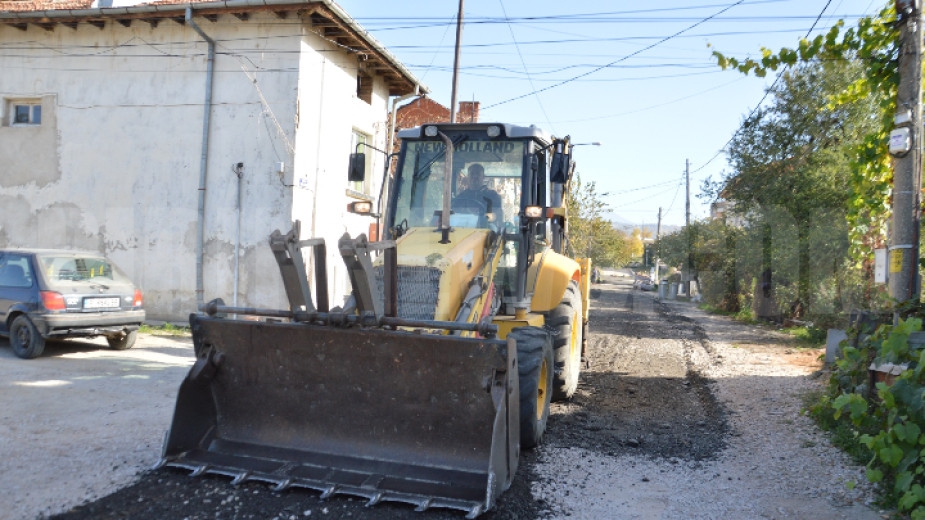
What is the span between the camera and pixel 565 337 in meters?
7.13

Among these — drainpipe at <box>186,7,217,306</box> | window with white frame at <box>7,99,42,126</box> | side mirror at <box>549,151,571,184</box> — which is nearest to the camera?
side mirror at <box>549,151,571,184</box>

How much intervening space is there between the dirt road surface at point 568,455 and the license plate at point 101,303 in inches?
29.7

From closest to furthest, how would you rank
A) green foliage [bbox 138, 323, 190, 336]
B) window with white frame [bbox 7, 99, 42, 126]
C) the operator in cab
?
the operator in cab < green foliage [bbox 138, 323, 190, 336] < window with white frame [bbox 7, 99, 42, 126]

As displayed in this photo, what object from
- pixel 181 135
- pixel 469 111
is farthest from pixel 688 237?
pixel 181 135

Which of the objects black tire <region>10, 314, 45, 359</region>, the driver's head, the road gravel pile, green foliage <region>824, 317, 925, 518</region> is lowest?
the road gravel pile

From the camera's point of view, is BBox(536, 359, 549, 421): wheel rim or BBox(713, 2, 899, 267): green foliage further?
BBox(713, 2, 899, 267): green foliage

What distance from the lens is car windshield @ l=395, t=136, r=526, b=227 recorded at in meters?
6.81

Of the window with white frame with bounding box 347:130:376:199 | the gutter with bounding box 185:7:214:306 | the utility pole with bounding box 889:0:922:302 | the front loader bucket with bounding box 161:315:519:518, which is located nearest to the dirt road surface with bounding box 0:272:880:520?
the front loader bucket with bounding box 161:315:519:518

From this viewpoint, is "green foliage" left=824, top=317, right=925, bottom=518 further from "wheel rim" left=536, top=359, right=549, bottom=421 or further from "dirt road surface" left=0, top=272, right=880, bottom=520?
"wheel rim" left=536, top=359, right=549, bottom=421

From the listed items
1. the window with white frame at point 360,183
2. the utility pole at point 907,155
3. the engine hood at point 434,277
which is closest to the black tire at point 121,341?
the window with white frame at point 360,183

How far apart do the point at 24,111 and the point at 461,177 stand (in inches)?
520

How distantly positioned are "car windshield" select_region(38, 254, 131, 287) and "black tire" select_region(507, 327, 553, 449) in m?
7.48

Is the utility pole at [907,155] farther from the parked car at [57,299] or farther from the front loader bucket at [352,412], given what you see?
the parked car at [57,299]

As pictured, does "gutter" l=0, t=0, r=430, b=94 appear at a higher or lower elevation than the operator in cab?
higher
